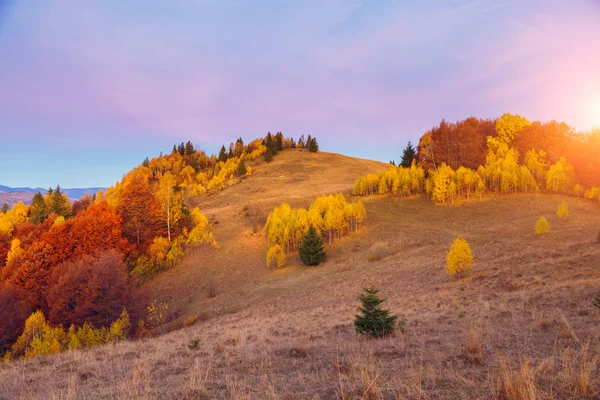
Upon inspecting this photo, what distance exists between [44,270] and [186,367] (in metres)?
41.1

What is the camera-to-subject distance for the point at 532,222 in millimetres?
41906

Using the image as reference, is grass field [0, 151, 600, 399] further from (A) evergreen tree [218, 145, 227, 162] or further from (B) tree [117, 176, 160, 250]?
(A) evergreen tree [218, 145, 227, 162]

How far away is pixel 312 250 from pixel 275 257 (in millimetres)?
6007

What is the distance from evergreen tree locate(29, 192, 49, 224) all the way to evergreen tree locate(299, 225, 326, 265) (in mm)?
74216

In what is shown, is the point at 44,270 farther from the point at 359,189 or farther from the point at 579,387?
the point at 359,189

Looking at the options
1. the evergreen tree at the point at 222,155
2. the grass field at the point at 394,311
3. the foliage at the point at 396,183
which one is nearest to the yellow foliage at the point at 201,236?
the grass field at the point at 394,311

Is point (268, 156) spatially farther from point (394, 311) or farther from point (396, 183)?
point (394, 311)

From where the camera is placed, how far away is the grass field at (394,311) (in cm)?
514

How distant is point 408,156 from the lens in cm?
7712

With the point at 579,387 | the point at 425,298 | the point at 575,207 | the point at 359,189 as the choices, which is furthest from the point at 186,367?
the point at 359,189

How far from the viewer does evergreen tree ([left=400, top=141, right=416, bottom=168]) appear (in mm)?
76325

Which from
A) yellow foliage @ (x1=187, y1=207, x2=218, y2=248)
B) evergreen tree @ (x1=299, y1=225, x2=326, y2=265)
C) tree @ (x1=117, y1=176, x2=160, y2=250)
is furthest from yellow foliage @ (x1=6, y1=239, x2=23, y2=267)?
evergreen tree @ (x1=299, y1=225, x2=326, y2=265)

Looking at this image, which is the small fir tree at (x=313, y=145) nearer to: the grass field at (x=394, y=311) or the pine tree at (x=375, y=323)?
the grass field at (x=394, y=311)

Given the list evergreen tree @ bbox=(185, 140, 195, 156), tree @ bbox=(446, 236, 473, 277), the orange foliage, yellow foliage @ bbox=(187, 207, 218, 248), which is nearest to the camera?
tree @ bbox=(446, 236, 473, 277)
